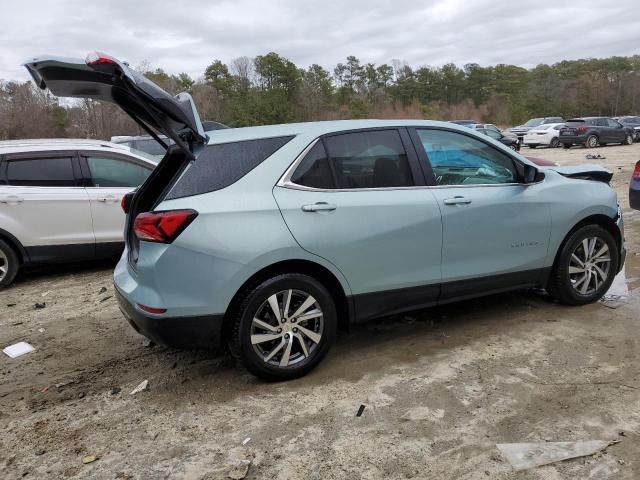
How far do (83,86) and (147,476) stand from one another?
2.39 meters

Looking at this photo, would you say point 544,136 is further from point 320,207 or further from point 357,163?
point 320,207

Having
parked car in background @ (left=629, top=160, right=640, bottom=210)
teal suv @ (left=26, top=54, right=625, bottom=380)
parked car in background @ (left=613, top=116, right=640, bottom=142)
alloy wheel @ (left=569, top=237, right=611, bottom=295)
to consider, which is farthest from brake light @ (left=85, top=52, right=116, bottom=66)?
parked car in background @ (left=613, top=116, right=640, bottom=142)

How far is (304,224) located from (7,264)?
4491mm

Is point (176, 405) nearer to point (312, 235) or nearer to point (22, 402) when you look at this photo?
point (22, 402)

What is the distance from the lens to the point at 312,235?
3520 mm

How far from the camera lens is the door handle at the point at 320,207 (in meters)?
3.53

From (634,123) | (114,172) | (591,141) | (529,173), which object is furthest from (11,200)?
(634,123)

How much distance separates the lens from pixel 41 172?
6457mm

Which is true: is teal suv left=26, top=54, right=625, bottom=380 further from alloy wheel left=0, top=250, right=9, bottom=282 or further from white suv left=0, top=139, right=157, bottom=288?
alloy wheel left=0, top=250, right=9, bottom=282

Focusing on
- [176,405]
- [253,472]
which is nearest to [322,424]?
[253,472]

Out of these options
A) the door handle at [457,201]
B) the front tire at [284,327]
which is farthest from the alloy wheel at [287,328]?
the door handle at [457,201]

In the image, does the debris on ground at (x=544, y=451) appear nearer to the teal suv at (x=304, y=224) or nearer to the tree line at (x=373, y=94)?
the teal suv at (x=304, y=224)

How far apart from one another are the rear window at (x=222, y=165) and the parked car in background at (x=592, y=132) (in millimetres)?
25910

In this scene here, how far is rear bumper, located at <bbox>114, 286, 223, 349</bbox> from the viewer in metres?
3.33
